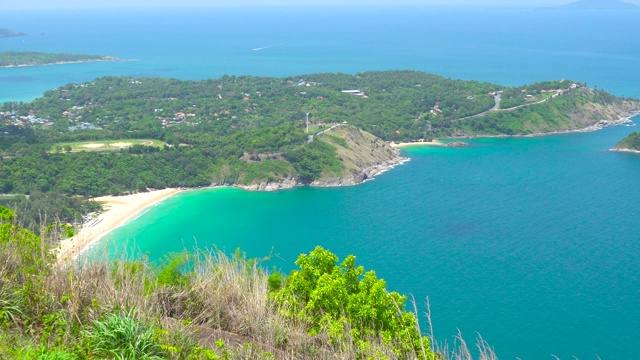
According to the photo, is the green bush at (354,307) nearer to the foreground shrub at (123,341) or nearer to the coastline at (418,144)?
the foreground shrub at (123,341)

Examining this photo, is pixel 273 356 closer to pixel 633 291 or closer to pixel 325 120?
pixel 633 291

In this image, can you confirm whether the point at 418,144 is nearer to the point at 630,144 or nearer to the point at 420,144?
the point at 420,144

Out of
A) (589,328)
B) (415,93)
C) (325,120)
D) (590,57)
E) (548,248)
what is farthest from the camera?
(590,57)

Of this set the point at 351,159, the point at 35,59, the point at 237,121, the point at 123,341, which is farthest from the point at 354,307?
the point at 35,59

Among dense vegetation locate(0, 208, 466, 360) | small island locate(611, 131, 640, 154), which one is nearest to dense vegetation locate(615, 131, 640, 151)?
small island locate(611, 131, 640, 154)

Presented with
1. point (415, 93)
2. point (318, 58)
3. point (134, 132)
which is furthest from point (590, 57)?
point (134, 132)

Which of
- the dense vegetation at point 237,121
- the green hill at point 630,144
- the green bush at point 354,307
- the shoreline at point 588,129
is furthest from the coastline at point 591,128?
the green bush at point 354,307
